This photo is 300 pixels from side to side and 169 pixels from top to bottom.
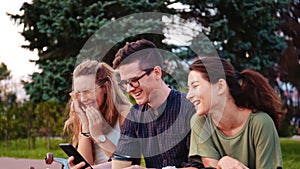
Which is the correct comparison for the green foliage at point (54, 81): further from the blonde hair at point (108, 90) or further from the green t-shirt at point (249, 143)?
the green t-shirt at point (249, 143)

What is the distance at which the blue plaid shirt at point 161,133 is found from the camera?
281 cm

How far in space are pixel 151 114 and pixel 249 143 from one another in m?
0.74

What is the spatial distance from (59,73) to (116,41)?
5.20 feet

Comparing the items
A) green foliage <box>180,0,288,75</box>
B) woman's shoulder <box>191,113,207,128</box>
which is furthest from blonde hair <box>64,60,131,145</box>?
green foliage <box>180,0,288,75</box>

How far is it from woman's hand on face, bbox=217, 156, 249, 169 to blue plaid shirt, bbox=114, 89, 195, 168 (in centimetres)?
46

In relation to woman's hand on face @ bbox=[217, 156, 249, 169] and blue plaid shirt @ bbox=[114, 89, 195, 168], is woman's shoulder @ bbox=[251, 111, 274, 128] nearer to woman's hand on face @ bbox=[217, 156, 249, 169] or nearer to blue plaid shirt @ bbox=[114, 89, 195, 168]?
woman's hand on face @ bbox=[217, 156, 249, 169]

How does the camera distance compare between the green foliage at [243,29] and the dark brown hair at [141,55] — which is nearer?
the dark brown hair at [141,55]

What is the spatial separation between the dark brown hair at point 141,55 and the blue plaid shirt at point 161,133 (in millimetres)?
213

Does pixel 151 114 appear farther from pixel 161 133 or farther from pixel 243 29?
pixel 243 29

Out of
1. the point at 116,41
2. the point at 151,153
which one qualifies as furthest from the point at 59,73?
the point at 151,153

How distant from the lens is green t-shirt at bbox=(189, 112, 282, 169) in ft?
7.36

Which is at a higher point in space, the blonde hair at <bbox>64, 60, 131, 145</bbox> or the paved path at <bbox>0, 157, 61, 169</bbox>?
the blonde hair at <bbox>64, 60, 131, 145</bbox>

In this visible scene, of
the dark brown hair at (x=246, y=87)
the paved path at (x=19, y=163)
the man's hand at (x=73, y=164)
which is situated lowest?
the paved path at (x=19, y=163)

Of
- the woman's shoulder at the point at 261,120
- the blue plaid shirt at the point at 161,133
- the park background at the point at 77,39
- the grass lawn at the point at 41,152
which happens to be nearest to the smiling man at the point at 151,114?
the blue plaid shirt at the point at 161,133
